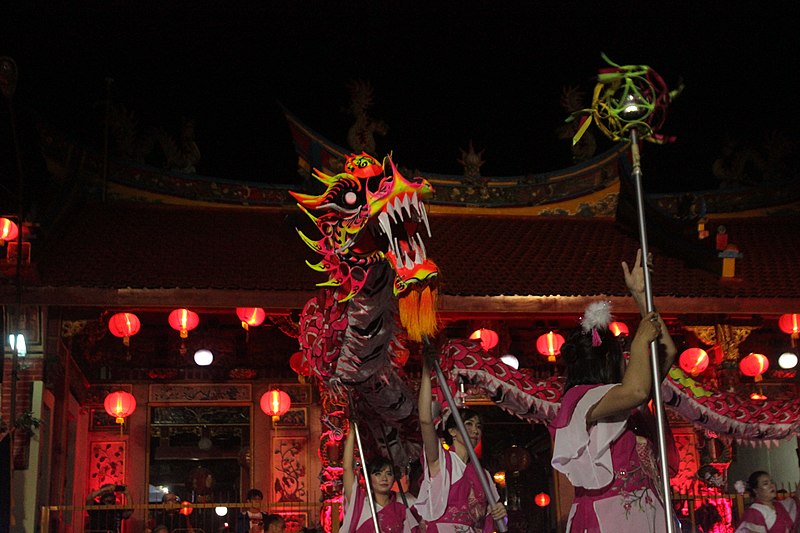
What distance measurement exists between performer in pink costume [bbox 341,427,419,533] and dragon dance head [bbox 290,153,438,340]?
1406mm

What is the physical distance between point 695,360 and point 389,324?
561 cm

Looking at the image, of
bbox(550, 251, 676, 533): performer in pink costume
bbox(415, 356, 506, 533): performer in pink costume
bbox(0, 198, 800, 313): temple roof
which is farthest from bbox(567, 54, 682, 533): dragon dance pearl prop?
bbox(0, 198, 800, 313): temple roof

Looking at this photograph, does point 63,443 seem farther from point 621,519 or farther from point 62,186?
point 621,519

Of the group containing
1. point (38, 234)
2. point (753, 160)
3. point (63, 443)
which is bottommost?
point (63, 443)

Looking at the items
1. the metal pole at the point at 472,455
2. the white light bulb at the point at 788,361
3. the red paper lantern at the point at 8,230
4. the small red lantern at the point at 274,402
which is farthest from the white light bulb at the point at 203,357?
the metal pole at the point at 472,455

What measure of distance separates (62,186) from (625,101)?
24.7 feet

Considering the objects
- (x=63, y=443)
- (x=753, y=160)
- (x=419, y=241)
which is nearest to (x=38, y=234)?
(x=63, y=443)

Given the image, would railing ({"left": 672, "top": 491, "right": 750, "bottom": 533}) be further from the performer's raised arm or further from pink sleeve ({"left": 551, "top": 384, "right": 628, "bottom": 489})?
pink sleeve ({"left": 551, "top": 384, "right": 628, "bottom": 489})

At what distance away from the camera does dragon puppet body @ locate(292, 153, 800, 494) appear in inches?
179

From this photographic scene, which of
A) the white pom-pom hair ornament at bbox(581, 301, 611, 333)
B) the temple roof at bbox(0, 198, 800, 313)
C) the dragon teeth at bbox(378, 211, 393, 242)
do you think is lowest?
the white pom-pom hair ornament at bbox(581, 301, 611, 333)

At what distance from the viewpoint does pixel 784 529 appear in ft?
21.3

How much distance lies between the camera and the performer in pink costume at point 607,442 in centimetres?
330

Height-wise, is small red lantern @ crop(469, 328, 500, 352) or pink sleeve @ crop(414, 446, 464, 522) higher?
small red lantern @ crop(469, 328, 500, 352)

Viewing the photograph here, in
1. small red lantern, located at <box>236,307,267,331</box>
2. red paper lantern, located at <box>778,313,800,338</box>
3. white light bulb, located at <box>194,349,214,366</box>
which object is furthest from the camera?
white light bulb, located at <box>194,349,214,366</box>
